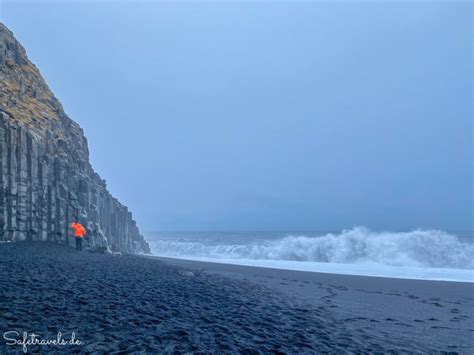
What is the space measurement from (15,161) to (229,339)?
22.4m

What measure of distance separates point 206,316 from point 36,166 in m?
22.1

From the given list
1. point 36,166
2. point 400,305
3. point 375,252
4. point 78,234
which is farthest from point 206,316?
point 375,252

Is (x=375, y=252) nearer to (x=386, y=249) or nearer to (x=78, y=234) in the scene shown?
(x=386, y=249)

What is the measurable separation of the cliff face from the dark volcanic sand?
10.8 m

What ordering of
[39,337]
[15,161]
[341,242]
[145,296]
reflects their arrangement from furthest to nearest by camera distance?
[341,242] → [15,161] → [145,296] → [39,337]

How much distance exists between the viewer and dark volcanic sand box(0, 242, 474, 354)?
629 cm

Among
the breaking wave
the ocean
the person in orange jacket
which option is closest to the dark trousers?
the person in orange jacket

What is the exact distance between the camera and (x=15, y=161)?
23297 mm

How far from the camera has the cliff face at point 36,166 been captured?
22.8m

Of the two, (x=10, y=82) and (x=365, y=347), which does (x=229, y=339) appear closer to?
(x=365, y=347)

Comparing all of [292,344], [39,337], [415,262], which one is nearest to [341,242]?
[415,262]

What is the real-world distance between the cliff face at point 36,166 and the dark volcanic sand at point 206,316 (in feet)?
35.3

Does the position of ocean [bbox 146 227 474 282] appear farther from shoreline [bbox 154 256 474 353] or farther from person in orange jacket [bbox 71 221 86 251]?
person in orange jacket [bbox 71 221 86 251]

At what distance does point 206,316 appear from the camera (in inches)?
324
